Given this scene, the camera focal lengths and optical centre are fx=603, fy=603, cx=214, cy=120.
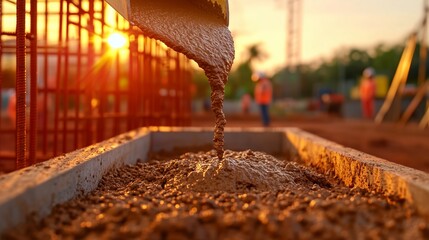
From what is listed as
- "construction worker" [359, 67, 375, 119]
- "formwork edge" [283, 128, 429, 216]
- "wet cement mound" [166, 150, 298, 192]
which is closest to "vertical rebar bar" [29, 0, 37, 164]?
"wet cement mound" [166, 150, 298, 192]

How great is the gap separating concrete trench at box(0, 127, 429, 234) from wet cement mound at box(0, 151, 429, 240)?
62mm

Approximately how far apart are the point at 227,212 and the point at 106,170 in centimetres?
148

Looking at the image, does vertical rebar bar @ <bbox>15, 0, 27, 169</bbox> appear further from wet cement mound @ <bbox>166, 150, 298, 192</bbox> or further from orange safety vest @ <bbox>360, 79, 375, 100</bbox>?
orange safety vest @ <bbox>360, 79, 375, 100</bbox>

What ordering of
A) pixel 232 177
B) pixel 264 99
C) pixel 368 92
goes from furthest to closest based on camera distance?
pixel 368 92
pixel 264 99
pixel 232 177

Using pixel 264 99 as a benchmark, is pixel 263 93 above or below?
above

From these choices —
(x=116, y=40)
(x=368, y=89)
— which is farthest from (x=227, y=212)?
Answer: (x=368, y=89)

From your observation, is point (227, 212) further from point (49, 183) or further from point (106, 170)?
point (106, 170)

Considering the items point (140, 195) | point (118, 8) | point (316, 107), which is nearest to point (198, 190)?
point (140, 195)

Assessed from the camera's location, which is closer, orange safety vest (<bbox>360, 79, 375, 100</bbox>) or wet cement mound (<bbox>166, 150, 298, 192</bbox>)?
wet cement mound (<bbox>166, 150, 298, 192</bbox>)

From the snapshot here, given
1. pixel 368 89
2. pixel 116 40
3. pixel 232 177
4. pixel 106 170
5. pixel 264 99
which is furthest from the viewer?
pixel 368 89

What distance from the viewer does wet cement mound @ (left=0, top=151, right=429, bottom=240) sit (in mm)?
Result: 2373

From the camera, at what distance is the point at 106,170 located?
→ 13.2 ft

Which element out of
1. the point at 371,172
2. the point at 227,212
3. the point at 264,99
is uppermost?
the point at 264,99

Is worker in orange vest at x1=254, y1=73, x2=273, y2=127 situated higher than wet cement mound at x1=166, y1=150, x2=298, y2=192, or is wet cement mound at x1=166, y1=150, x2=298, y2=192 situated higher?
worker in orange vest at x1=254, y1=73, x2=273, y2=127
